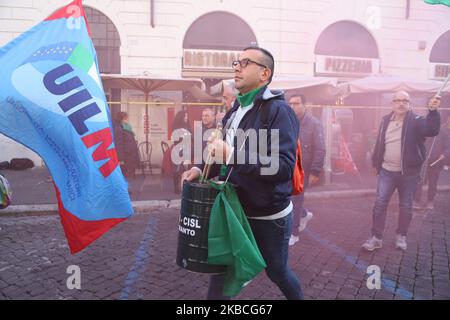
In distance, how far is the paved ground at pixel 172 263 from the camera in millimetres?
3363

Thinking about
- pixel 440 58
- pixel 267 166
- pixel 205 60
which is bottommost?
pixel 267 166

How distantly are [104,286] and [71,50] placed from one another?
2233 millimetres

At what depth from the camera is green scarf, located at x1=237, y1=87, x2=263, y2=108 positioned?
2371 mm

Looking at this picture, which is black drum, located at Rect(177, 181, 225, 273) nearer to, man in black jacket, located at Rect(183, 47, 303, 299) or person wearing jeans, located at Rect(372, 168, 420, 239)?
man in black jacket, located at Rect(183, 47, 303, 299)

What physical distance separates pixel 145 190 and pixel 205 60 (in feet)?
18.8

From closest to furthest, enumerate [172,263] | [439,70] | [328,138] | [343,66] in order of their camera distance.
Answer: [172,263] < [328,138] < [343,66] < [439,70]

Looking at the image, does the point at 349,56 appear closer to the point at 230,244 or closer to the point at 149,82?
the point at 149,82

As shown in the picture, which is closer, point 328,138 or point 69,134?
point 69,134

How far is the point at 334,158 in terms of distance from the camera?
29.6 feet

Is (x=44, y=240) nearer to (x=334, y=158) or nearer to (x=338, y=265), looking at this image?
(x=338, y=265)

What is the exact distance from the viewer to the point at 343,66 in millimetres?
13094

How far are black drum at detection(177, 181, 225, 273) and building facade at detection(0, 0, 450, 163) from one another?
9.27 meters

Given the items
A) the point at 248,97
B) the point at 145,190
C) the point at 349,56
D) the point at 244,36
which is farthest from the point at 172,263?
the point at 349,56
